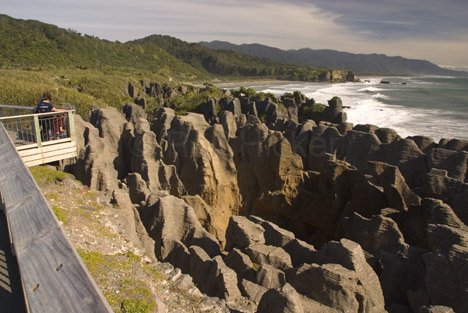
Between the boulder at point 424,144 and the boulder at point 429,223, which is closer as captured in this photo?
the boulder at point 429,223

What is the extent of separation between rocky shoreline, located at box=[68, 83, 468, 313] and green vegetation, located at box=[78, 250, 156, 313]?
5.85 feet

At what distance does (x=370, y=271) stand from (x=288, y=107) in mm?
26110

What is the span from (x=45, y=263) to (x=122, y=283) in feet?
12.5

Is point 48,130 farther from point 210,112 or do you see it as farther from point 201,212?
point 210,112

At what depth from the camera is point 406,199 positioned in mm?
13016

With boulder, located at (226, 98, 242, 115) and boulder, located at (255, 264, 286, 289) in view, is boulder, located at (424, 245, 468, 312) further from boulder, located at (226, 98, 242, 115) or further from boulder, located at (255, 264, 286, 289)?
boulder, located at (226, 98, 242, 115)

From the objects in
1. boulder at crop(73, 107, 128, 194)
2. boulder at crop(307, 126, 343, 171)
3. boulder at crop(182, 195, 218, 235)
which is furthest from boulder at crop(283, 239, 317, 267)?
boulder at crop(307, 126, 343, 171)

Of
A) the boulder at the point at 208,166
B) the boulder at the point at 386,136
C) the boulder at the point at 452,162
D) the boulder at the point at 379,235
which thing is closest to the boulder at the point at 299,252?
the boulder at the point at 379,235

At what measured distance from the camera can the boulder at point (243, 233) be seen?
9878 mm

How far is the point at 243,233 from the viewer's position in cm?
994

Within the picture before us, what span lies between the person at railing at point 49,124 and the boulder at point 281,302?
30.7ft

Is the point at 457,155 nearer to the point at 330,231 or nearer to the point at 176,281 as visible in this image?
the point at 330,231

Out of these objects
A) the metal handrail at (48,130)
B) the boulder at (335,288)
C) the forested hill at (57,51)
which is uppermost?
the forested hill at (57,51)

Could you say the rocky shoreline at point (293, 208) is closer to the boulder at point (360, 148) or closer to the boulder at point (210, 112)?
the boulder at point (360, 148)
